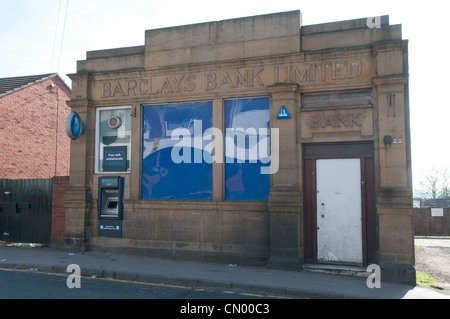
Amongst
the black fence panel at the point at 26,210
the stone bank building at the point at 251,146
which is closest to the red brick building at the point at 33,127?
the black fence panel at the point at 26,210

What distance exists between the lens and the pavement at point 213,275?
7277 millimetres

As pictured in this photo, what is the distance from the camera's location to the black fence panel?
1163cm

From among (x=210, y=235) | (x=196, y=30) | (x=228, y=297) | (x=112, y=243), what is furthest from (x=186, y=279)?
(x=196, y=30)

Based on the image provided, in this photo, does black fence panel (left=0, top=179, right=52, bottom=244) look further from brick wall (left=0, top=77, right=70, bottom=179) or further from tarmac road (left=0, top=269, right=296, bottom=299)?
brick wall (left=0, top=77, right=70, bottom=179)

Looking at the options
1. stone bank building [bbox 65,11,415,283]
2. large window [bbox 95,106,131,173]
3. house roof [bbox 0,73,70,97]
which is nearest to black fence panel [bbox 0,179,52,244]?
stone bank building [bbox 65,11,415,283]

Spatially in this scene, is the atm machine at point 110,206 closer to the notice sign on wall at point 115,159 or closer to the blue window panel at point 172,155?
the notice sign on wall at point 115,159

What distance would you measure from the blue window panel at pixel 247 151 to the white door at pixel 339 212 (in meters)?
1.36

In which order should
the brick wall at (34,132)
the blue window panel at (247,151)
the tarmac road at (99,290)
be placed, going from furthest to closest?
1. the brick wall at (34,132)
2. the blue window panel at (247,151)
3. the tarmac road at (99,290)

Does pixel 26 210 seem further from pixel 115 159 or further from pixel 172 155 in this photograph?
pixel 172 155

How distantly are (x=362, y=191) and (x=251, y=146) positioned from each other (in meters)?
2.78

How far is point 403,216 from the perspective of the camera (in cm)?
830

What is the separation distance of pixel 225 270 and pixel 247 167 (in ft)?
8.24

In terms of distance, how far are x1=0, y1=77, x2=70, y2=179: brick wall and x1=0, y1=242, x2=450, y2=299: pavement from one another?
25.3 feet

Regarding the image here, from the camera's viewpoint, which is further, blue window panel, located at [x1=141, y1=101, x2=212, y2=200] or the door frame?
blue window panel, located at [x1=141, y1=101, x2=212, y2=200]
